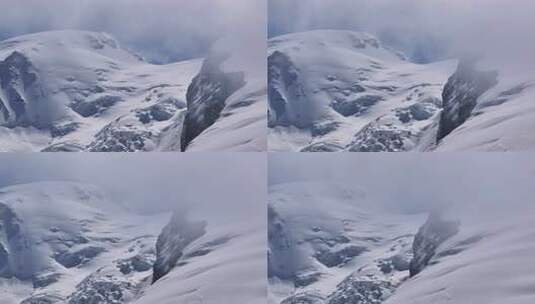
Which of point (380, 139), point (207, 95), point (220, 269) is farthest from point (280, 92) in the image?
point (220, 269)

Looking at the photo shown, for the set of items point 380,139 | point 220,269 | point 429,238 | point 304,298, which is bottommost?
point 304,298

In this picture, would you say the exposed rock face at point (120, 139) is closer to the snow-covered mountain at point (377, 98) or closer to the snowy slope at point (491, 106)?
the snow-covered mountain at point (377, 98)

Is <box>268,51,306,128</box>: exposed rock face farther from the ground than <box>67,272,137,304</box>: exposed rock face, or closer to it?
farther from the ground

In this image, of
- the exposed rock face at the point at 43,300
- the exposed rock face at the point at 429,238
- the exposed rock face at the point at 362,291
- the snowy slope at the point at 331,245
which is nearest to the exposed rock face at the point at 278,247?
the snowy slope at the point at 331,245

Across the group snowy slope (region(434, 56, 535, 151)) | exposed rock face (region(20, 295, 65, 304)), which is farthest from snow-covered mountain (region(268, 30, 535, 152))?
exposed rock face (region(20, 295, 65, 304))

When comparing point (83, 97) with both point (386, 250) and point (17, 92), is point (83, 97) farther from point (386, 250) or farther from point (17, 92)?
point (386, 250)

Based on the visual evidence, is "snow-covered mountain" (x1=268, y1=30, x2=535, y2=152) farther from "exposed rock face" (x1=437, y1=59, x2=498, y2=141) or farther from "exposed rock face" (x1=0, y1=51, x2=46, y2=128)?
"exposed rock face" (x1=0, y1=51, x2=46, y2=128)
